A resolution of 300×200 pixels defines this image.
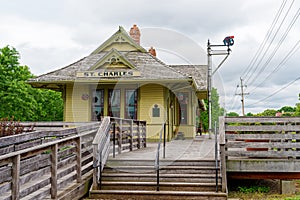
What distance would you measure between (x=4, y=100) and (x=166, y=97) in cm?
1702

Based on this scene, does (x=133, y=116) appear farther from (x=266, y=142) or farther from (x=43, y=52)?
(x=43, y=52)

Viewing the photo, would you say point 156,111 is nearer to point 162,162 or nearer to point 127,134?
point 127,134

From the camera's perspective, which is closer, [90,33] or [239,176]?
[239,176]

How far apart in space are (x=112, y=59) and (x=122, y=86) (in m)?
1.27

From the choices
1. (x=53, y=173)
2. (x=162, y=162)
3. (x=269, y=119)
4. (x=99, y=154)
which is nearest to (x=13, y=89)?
(x=99, y=154)

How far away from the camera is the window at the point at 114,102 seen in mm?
14711

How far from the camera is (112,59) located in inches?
572

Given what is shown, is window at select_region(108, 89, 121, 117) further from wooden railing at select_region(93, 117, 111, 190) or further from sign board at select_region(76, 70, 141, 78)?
wooden railing at select_region(93, 117, 111, 190)

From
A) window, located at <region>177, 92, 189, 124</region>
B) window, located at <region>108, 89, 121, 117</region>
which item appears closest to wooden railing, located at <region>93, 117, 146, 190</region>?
window, located at <region>108, 89, 121, 117</region>

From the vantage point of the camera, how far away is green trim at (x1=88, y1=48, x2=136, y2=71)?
47.0ft

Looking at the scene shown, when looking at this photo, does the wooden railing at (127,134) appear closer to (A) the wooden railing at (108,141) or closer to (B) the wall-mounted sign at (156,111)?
(A) the wooden railing at (108,141)

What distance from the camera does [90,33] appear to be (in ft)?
59.1

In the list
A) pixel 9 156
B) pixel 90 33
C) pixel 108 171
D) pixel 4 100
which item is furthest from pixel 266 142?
pixel 4 100

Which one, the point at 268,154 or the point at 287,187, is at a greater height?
the point at 268,154
